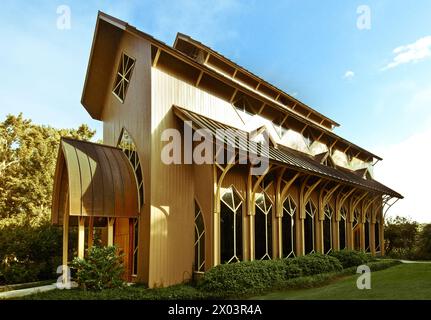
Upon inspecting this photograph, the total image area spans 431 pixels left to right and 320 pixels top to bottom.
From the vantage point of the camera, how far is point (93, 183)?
12320 mm

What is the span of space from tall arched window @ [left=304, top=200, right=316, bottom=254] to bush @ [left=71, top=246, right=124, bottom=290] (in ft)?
33.7

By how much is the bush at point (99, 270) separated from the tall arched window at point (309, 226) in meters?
10.3

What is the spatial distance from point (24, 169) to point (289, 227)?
881 inches

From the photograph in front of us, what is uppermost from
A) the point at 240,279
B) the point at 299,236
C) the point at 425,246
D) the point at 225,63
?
the point at 225,63

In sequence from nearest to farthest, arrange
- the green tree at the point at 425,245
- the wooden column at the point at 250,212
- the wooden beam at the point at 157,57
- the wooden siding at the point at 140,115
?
the wooden siding at the point at 140,115
the wooden beam at the point at 157,57
the wooden column at the point at 250,212
the green tree at the point at 425,245

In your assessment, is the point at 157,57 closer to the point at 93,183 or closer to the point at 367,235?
the point at 93,183

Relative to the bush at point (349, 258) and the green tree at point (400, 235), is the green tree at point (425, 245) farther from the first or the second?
the bush at point (349, 258)

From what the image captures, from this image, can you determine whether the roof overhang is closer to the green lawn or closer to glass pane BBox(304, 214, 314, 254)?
the green lawn

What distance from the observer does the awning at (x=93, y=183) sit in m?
11.9

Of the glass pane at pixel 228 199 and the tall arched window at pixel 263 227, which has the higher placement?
the glass pane at pixel 228 199

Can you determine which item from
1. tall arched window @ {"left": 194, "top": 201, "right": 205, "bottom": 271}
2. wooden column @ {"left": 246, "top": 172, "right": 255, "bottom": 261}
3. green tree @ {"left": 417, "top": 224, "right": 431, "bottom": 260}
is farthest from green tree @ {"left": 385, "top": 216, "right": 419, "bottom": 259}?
tall arched window @ {"left": 194, "top": 201, "right": 205, "bottom": 271}

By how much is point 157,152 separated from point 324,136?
15.7 meters

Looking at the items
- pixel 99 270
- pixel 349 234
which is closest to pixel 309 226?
pixel 349 234

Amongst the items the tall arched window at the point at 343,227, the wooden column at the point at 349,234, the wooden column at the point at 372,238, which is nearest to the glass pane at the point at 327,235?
the tall arched window at the point at 343,227
